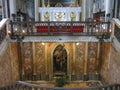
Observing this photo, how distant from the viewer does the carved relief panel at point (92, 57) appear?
11195 mm

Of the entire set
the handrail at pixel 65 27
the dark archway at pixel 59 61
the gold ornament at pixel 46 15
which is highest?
the gold ornament at pixel 46 15

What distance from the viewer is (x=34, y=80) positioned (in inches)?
464

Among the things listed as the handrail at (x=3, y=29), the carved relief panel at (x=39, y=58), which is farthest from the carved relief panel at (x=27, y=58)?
the handrail at (x=3, y=29)

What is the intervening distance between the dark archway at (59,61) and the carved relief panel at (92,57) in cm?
123

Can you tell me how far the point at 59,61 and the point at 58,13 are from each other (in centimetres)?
313

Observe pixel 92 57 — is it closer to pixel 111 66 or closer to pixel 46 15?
pixel 111 66

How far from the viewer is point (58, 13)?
43.2ft

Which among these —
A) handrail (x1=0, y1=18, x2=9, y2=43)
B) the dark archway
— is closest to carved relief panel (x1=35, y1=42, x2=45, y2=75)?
the dark archway

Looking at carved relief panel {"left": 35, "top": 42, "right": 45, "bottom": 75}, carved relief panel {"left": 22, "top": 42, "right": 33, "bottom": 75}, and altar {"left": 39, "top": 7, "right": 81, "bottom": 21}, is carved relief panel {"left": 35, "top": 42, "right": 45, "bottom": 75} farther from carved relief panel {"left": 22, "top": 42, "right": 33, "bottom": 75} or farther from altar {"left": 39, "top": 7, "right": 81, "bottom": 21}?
altar {"left": 39, "top": 7, "right": 81, "bottom": 21}

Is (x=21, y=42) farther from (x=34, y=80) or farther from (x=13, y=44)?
(x=34, y=80)

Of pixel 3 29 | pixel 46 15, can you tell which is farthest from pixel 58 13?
pixel 3 29

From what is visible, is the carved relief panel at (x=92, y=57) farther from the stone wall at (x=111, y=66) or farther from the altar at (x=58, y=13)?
the altar at (x=58, y=13)

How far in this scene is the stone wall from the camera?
8.84 meters

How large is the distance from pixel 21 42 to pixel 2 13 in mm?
2271
